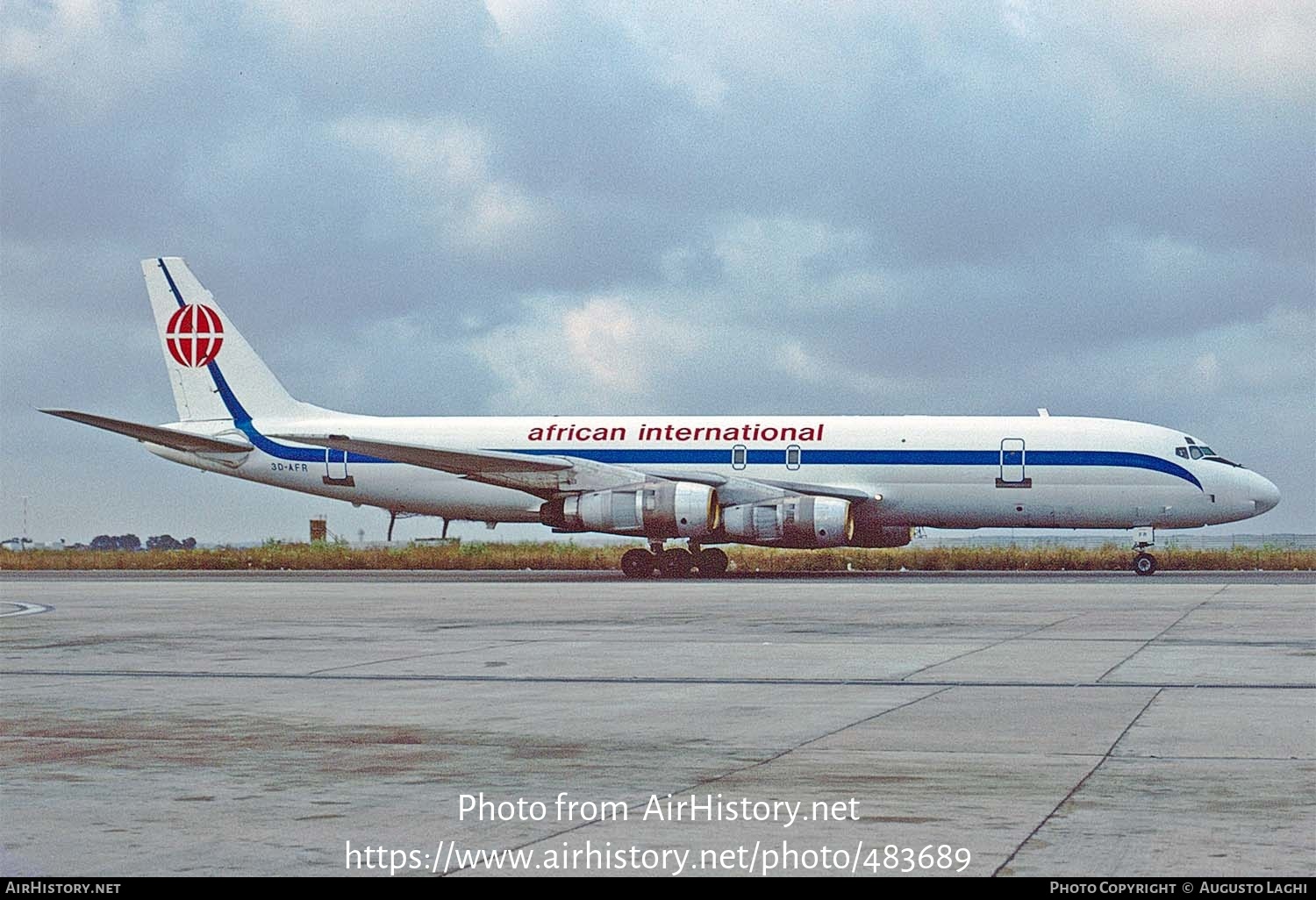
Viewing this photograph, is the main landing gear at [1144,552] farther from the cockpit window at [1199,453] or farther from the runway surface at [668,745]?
the runway surface at [668,745]

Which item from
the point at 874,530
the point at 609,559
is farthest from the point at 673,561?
the point at 609,559

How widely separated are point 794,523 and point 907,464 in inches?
139

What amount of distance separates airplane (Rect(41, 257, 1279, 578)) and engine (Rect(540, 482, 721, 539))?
0.04 m

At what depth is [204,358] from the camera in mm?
43906

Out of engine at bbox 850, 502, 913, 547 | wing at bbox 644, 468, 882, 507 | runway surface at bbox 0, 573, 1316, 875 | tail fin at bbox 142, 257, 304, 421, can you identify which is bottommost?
runway surface at bbox 0, 573, 1316, 875

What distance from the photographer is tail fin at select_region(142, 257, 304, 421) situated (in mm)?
43594

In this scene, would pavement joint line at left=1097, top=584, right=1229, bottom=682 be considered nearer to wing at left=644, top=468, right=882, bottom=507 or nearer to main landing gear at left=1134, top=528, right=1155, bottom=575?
main landing gear at left=1134, top=528, right=1155, bottom=575

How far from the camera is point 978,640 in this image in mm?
17812

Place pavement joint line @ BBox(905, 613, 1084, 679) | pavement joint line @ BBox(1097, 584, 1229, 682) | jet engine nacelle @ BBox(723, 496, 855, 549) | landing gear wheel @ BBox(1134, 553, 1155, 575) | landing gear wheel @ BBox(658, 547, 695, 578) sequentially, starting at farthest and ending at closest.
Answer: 1. landing gear wheel @ BBox(658, 547, 695, 578)
2. landing gear wheel @ BBox(1134, 553, 1155, 575)
3. jet engine nacelle @ BBox(723, 496, 855, 549)
4. pavement joint line @ BBox(905, 613, 1084, 679)
5. pavement joint line @ BBox(1097, 584, 1229, 682)

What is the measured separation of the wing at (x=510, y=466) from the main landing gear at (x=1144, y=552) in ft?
38.8

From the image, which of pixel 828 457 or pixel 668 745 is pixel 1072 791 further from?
pixel 828 457

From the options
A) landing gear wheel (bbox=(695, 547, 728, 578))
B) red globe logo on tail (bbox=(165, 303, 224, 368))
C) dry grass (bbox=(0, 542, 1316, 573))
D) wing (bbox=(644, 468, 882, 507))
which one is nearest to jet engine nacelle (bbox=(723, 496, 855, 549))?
Answer: wing (bbox=(644, 468, 882, 507))

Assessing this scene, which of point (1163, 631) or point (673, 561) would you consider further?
point (673, 561)
